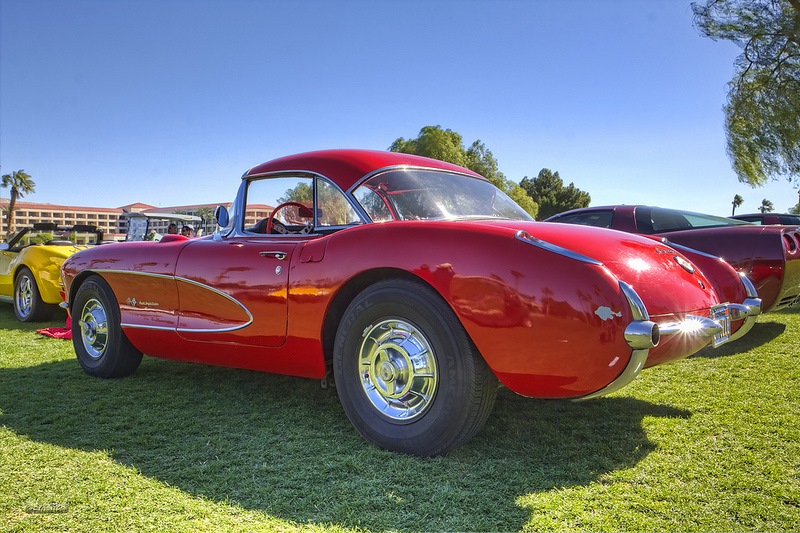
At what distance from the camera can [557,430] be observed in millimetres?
3002

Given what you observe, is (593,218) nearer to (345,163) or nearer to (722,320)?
(722,320)

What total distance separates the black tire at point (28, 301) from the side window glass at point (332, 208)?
240 inches

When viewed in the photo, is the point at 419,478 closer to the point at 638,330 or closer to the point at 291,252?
the point at 638,330

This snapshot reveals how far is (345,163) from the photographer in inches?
135

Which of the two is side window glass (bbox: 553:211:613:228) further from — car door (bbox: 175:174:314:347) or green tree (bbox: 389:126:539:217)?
green tree (bbox: 389:126:539:217)

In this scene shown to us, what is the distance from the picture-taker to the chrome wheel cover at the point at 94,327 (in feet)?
14.3

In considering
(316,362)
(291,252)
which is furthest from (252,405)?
(291,252)

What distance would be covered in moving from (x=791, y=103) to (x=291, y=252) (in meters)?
20.8

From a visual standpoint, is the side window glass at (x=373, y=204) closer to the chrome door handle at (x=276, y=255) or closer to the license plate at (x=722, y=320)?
the chrome door handle at (x=276, y=255)

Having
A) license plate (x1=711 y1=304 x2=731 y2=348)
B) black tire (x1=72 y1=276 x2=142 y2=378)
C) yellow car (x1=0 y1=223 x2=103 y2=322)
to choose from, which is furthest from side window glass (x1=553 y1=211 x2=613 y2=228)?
yellow car (x1=0 y1=223 x2=103 y2=322)

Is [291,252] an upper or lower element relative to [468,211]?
lower

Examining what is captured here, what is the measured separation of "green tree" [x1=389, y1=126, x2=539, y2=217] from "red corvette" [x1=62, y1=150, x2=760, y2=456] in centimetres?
3587

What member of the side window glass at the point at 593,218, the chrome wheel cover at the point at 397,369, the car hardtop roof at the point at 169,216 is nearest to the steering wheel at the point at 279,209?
the chrome wheel cover at the point at 397,369

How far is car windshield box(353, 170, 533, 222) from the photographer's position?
3182mm
